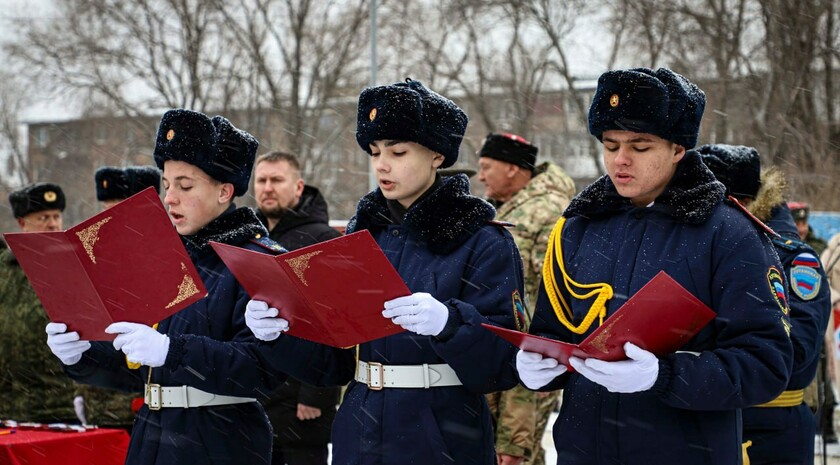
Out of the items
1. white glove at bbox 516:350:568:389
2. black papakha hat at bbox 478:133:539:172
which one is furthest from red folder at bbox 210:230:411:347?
black papakha hat at bbox 478:133:539:172

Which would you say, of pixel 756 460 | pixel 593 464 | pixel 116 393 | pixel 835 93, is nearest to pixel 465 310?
pixel 593 464

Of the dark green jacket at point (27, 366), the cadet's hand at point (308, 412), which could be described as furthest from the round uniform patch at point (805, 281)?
the dark green jacket at point (27, 366)

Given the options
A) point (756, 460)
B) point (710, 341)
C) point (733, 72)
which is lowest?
point (756, 460)

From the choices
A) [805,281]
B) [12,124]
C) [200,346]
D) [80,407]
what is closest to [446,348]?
[200,346]

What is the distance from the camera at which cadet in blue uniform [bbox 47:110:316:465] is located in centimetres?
378

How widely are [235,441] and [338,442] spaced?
20.4 inches

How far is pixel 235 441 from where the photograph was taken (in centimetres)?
394

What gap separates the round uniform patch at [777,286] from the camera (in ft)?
10.1

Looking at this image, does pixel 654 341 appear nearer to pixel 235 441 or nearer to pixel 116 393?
pixel 235 441

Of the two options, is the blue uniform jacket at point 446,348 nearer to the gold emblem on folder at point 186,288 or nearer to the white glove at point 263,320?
the white glove at point 263,320

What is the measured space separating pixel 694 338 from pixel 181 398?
195 centimetres

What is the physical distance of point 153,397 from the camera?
3.95m

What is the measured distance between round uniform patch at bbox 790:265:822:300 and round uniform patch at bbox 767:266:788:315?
1.53 meters

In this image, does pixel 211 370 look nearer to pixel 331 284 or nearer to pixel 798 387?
pixel 331 284
